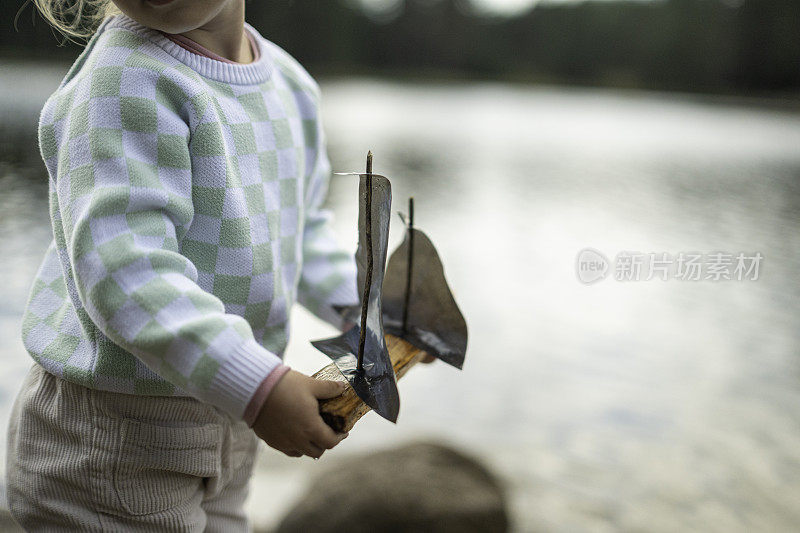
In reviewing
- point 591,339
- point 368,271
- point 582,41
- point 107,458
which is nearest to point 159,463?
point 107,458

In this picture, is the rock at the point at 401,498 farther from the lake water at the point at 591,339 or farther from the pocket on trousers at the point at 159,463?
the pocket on trousers at the point at 159,463

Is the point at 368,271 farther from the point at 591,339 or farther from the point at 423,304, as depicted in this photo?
the point at 591,339

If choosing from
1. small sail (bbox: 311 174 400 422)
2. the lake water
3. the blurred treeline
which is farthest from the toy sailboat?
the blurred treeline

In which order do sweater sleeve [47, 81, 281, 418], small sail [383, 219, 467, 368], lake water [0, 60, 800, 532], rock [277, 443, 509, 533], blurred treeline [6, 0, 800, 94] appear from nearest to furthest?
sweater sleeve [47, 81, 281, 418] → small sail [383, 219, 467, 368] → rock [277, 443, 509, 533] → lake water [0, 60, 800, 532] → blurred treeline [6, 0, 800, 94]

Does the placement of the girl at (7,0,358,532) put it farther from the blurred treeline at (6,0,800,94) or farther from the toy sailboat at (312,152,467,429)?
the blurred treeline at (6,0,800,94)

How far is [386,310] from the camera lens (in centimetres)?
38

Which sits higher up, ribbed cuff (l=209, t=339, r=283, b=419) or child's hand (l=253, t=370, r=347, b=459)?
ribbed cuff (l=209, t=339, r=283, b=419)

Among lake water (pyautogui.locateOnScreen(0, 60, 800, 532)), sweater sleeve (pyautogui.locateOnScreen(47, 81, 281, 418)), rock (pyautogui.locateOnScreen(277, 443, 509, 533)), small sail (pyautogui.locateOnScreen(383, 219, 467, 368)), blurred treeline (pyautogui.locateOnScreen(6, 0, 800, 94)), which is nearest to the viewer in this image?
sweater sleeve (pyautogui.locateOnScreen(47, 81, 281, 418))

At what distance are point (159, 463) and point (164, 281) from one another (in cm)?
10

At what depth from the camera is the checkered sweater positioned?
25 centimetres

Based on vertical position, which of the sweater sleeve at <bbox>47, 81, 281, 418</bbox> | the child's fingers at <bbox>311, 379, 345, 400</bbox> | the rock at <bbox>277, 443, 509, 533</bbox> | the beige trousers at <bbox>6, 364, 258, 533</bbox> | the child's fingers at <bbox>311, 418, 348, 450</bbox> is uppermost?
the sweater sleeve at <bbox>47, 81, 281, 418</bbox>

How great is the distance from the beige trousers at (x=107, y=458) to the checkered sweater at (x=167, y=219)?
0.6 inches

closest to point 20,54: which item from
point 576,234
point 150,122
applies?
point 150,122

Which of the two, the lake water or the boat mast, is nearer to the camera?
the boat mast
